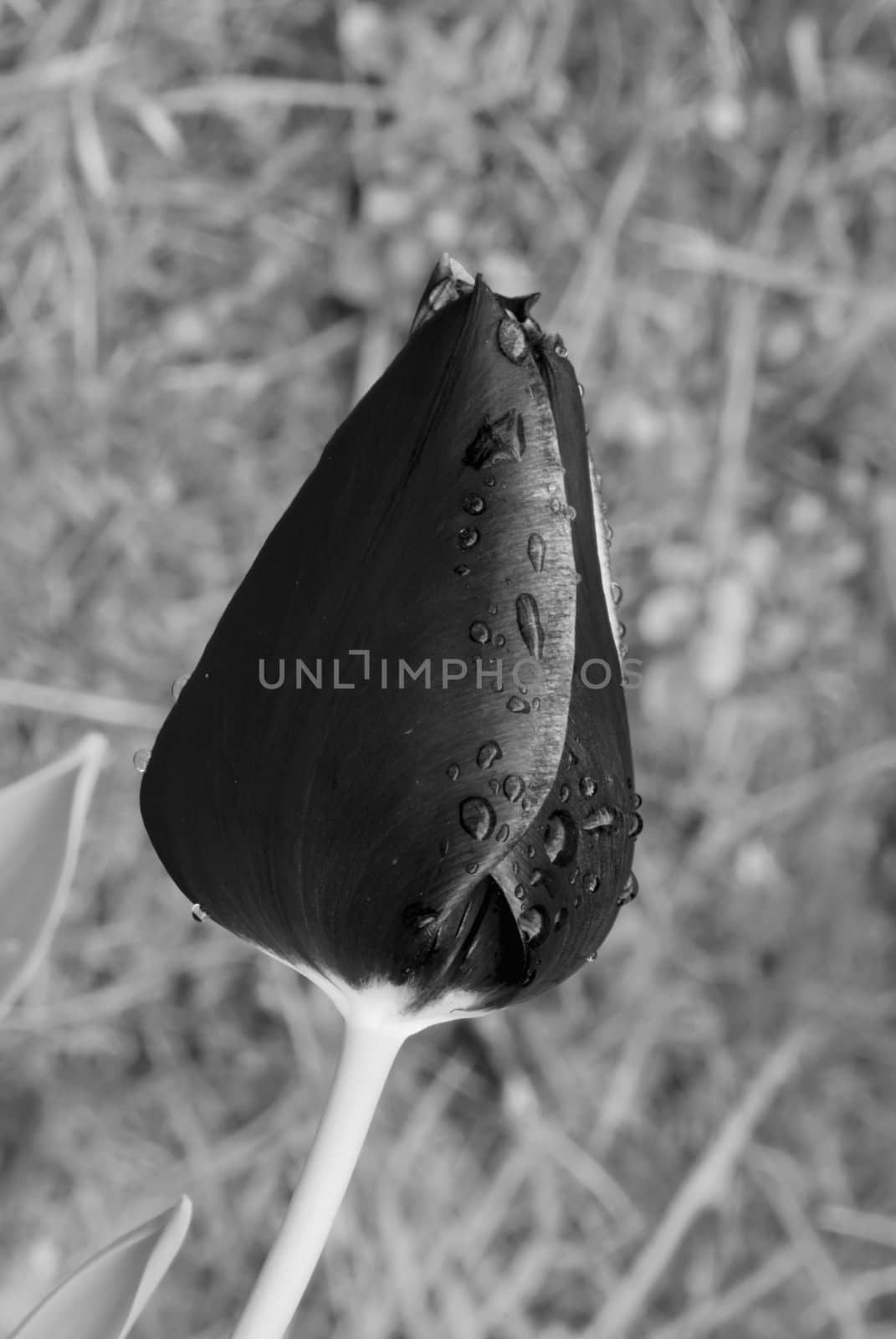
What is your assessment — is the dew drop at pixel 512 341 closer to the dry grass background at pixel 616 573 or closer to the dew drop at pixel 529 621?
the dew drop at pixel 529 621

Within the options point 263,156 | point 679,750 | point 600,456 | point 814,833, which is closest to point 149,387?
point 263,156

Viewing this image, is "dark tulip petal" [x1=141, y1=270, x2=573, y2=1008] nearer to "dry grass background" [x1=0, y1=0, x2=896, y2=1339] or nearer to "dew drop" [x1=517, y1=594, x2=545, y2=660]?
"dew drop" [x1=517, y1=594, x2=545, y2=660]

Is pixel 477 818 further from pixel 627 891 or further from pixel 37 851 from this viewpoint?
pixel 37 851

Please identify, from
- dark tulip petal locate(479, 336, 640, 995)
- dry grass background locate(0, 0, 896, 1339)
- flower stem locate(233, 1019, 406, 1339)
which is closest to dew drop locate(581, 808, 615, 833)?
dark tulip petal locate(479, 336, 640, 995)

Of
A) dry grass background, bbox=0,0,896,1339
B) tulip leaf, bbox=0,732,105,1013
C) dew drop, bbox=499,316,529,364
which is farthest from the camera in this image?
dry grass background, bbox=0,0,896,1339

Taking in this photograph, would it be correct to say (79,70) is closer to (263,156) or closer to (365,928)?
(263,156)

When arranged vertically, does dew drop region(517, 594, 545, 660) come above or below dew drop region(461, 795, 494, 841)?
above

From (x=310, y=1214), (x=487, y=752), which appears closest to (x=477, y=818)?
(x=487, y=752)
